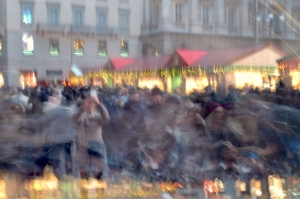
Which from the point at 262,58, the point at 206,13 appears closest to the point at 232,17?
the point at 206,13

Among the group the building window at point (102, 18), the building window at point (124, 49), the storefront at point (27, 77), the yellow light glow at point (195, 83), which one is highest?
the building window at point (102, 18)

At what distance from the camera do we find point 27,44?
20.8 meters

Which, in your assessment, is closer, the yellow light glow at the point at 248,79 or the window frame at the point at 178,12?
the yellow light glow at the point at 248,79

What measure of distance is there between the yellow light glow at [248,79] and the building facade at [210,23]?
549 centimetres

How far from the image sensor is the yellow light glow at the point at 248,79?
1717cm

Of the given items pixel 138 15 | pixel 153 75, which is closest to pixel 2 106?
pixel 153 75

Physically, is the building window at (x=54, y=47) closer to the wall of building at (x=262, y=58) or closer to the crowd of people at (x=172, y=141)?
the wall of building at (x=262, y=58)

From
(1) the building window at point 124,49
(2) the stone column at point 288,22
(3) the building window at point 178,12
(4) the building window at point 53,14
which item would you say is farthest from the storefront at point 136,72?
(2) the stone column at point 288,22

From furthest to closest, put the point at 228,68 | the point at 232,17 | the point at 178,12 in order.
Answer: the point at 232,17 < the point at 178,12 < the point at 228,68

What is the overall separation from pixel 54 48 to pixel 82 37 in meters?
1.25

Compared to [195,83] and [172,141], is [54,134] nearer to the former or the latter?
[172,141]

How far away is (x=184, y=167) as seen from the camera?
771 centimetres

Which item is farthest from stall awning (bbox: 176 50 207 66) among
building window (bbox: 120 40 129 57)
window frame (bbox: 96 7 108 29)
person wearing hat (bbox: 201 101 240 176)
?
person wearing hat (bbox: 201 101 240 176)

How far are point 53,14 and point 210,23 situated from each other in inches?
336
